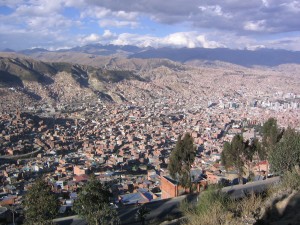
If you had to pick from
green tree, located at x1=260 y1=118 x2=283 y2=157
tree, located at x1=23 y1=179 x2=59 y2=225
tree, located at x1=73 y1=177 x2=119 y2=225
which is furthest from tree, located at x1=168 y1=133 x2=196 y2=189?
tree, located at x1=23 y1=179 x2=59 y2=225

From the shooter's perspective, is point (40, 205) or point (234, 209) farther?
point (40, 205)

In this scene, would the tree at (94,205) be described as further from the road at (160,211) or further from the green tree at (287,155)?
the green tree at (287,155)

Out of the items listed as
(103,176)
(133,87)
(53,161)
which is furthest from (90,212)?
(133,87)

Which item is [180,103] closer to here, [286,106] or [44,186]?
[286,106]

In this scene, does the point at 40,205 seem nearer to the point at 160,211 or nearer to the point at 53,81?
the point at 160,211

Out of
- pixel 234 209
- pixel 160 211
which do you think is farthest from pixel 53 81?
pixel 234 209

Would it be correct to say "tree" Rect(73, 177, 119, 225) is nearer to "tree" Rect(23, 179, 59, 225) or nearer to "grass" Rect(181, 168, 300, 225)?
"tree" Rect(23, 179, 59, 225)
